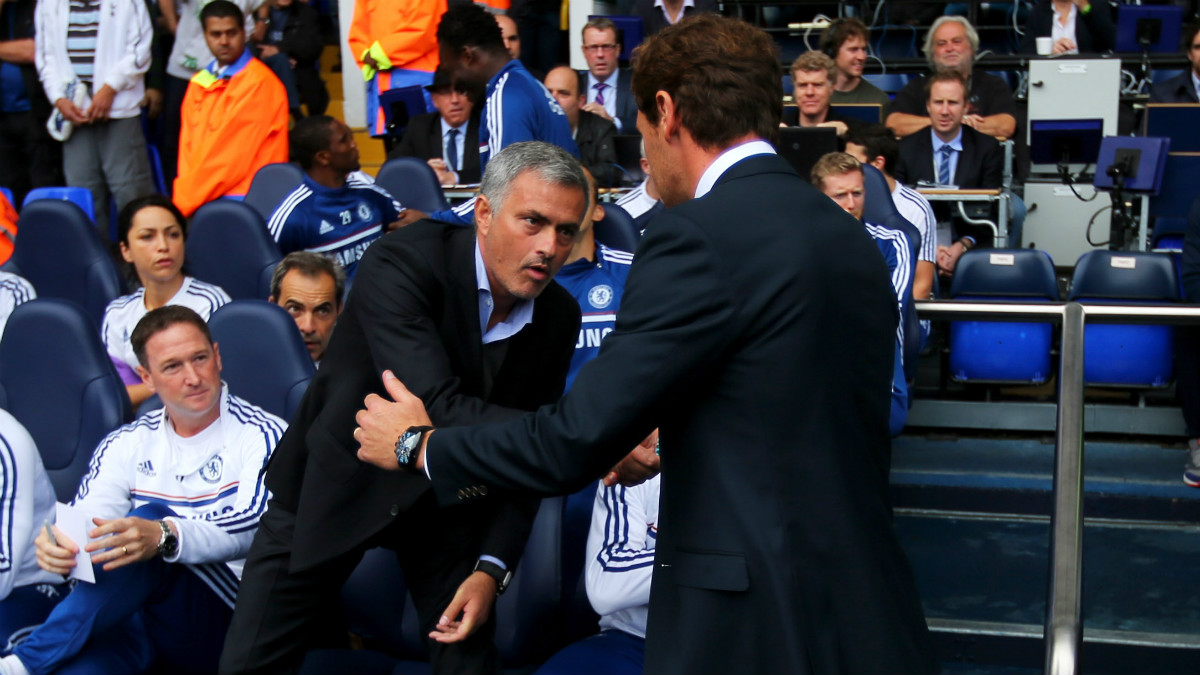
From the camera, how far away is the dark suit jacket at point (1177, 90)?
722 centimetres

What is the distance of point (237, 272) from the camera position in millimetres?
4926

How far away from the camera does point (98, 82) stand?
6641 millimetres

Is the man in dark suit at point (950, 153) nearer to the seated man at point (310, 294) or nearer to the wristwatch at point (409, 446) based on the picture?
the seated man at point (310, 294)

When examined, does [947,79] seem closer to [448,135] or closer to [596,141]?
[596,141]

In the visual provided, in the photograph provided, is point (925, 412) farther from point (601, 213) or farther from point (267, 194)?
point (267, 194)

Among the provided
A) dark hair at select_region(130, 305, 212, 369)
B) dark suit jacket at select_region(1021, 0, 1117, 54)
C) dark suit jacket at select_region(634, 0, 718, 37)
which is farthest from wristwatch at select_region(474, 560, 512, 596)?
dark suit jacket at select_region(1021, 0, 1117, 54)

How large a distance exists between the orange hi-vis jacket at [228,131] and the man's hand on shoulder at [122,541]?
3548 millimetres

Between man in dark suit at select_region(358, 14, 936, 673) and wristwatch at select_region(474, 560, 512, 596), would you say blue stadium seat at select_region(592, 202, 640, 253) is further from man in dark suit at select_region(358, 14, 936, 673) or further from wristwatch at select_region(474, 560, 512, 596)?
man in dark suit at select_region(358, 14, 936, 673)

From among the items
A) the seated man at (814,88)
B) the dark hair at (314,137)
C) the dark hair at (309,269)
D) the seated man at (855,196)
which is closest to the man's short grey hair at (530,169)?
the dark hair at (309,269)

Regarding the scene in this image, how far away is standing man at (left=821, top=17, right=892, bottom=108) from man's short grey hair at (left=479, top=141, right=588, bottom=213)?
516 cm

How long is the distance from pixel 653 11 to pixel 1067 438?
6.68m

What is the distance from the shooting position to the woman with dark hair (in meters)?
4.50

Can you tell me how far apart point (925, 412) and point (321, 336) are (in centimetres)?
229

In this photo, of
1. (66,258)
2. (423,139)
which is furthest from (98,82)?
(66,258)
